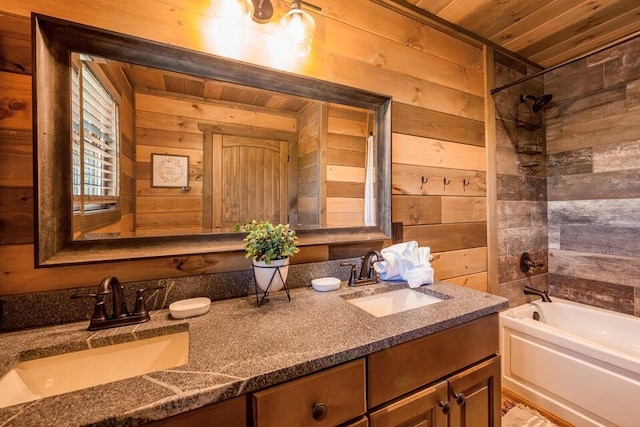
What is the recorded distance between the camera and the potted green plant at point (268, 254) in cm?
113

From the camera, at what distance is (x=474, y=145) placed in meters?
1.99

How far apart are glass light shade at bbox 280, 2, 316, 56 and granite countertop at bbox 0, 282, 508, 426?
1.11 meters

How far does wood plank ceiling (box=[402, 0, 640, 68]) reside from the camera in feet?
5.55

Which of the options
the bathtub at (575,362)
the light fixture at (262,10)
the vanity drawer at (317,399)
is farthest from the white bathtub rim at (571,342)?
the light fixture at (262,10)

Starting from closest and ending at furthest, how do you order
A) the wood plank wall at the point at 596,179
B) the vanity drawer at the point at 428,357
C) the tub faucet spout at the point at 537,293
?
1. the vanity drawer at the point at 428,357
2. the wood plank wall at the point at 596,179
3. the tub faucet spout at the point at 537,293

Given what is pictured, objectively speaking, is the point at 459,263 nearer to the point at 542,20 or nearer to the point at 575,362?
the point at 575,362

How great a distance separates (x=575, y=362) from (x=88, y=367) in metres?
2.32

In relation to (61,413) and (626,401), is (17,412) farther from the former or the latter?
(626,401)

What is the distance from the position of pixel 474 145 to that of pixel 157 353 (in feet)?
7.03

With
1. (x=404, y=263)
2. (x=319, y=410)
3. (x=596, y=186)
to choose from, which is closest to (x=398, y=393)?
(x=319, y=410)

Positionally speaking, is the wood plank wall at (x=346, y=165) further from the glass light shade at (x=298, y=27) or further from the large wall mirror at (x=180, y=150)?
the glass light shade at (x=298, y=27)

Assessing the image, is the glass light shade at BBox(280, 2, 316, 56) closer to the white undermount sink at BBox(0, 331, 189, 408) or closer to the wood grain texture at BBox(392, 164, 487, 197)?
the wood grain texture at BBox(392, 164, 487, 197)

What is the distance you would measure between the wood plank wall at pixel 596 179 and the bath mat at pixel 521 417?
112cm

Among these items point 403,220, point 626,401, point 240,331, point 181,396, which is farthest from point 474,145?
point 181,396
